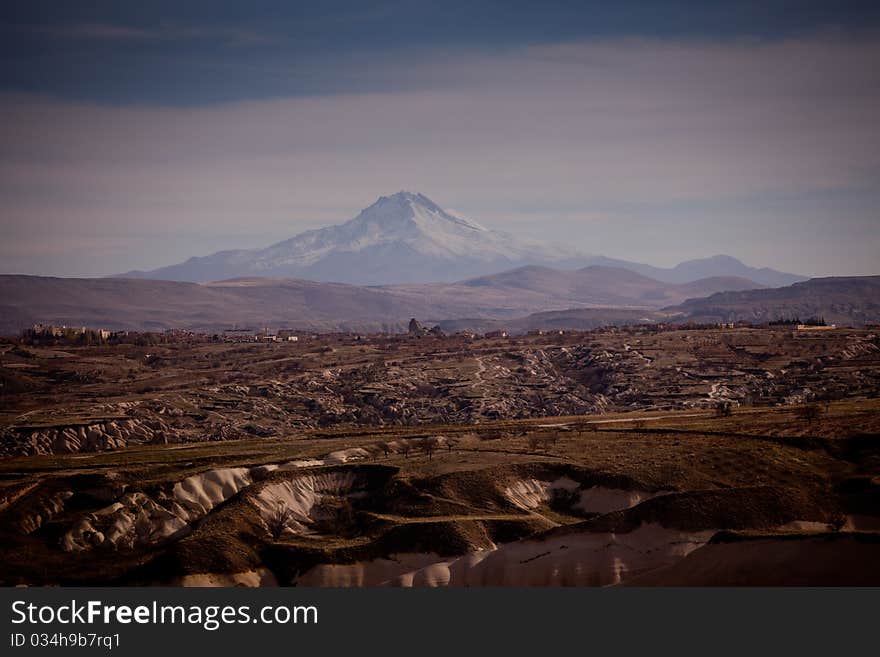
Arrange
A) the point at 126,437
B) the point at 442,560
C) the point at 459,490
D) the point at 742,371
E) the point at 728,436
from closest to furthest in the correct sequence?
the point at 442,560, the point at 459,490, the point at 728,436, the point at 126,437, the point at 742,371

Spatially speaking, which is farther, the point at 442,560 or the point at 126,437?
the point at 126,437

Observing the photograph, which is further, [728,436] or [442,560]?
[728,436]

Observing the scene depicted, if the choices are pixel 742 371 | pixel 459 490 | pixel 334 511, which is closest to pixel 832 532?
pixel 459 490

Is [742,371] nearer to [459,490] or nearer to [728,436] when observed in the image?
[728,436]

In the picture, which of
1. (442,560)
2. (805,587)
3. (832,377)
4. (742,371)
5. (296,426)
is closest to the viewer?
(805,587)

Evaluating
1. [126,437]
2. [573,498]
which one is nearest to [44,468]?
[126,437]

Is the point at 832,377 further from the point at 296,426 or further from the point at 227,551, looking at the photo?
the point at 227,551

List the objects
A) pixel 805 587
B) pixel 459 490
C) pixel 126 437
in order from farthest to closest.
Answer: pixel 126 437 → pixel 459 490 → pixel 805 587

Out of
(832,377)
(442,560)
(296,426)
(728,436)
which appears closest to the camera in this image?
(442,560)
